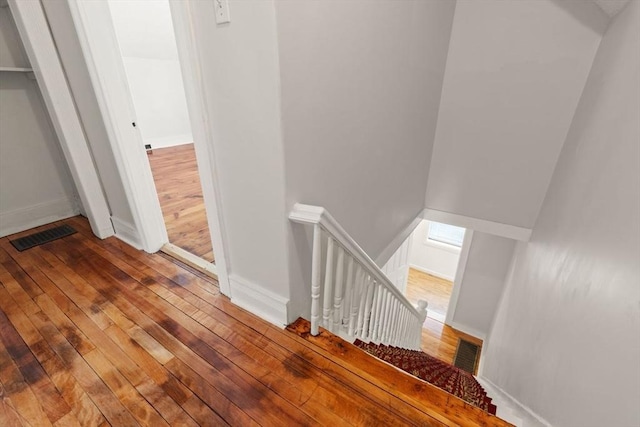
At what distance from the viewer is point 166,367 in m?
1.25

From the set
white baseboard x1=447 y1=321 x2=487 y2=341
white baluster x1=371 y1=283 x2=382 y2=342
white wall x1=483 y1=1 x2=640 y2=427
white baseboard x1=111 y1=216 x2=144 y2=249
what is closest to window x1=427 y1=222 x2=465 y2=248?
white baseboard x1=447 y1=321 x2=487 y2=341

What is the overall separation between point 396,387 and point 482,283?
3712mm

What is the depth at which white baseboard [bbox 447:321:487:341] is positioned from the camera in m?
4.42

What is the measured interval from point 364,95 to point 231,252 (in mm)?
1202

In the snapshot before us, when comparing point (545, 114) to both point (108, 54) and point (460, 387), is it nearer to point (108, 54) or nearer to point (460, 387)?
point (460, 387)

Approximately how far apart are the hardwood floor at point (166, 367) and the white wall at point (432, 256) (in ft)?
16.9

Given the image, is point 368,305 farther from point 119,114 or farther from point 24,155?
point 24,155

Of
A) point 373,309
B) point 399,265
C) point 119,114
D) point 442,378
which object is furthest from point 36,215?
point 399,265

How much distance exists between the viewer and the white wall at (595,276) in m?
0.88

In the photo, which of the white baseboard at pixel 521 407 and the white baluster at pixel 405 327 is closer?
the white baseboard at pixel 521 407

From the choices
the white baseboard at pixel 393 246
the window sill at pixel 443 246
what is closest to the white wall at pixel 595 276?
the white baseboard at pixel 393 246

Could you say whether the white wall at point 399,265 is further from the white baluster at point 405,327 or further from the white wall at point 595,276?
the white wall at point 595,276

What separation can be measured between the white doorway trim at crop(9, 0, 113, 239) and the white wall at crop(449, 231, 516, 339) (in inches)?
178

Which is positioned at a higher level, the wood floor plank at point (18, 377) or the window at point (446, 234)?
the wood floor plank at point (18, 377)
